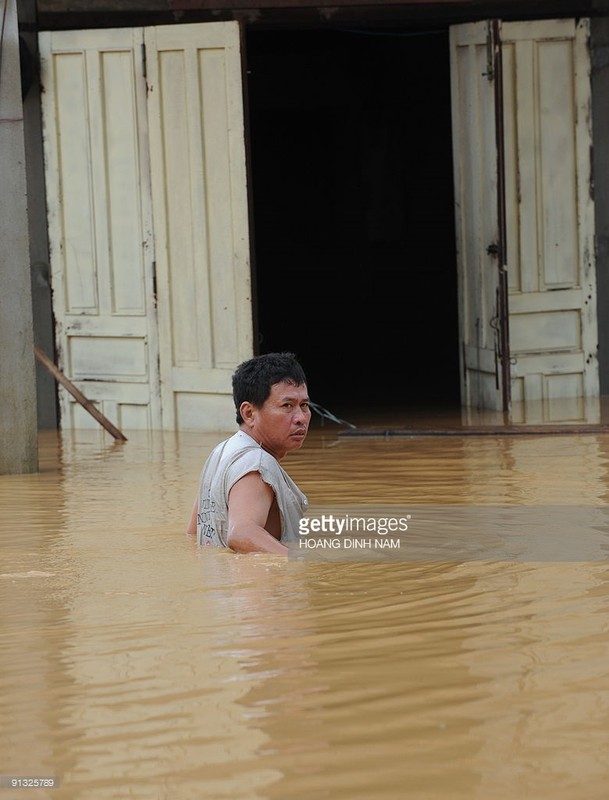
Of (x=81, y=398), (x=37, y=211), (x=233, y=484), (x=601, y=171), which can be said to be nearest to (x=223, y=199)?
(x=37, y=211)

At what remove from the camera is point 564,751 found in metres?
3.03

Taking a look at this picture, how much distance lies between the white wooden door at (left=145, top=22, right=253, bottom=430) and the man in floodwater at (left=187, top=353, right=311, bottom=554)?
15.4 feet

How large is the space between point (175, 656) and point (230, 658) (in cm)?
16

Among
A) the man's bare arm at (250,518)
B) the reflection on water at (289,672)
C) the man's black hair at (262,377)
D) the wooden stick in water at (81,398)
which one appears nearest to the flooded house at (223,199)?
the wooden stick in water at (81,398)

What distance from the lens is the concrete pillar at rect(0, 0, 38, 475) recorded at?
312 inches

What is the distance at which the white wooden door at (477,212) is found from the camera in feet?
33.2

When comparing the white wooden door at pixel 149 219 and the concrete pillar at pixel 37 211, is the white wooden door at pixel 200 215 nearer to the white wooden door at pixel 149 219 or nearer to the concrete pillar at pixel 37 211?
the white wooden door at pixel 149 219

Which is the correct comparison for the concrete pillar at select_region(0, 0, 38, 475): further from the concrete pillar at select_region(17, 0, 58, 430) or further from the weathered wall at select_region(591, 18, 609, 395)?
the weathered wall at select_region(591, 18, 609, 395)

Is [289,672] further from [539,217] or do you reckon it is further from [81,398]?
[539,217]

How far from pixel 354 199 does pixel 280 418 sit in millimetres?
→ 11819

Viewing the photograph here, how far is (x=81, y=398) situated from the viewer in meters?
9.50

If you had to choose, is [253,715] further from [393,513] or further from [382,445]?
[382,445]

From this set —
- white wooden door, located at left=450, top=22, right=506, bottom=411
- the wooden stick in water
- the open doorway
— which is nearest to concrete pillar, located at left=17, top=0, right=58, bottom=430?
the wooden stick in water

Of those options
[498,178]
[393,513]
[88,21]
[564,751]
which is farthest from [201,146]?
[564,751]
